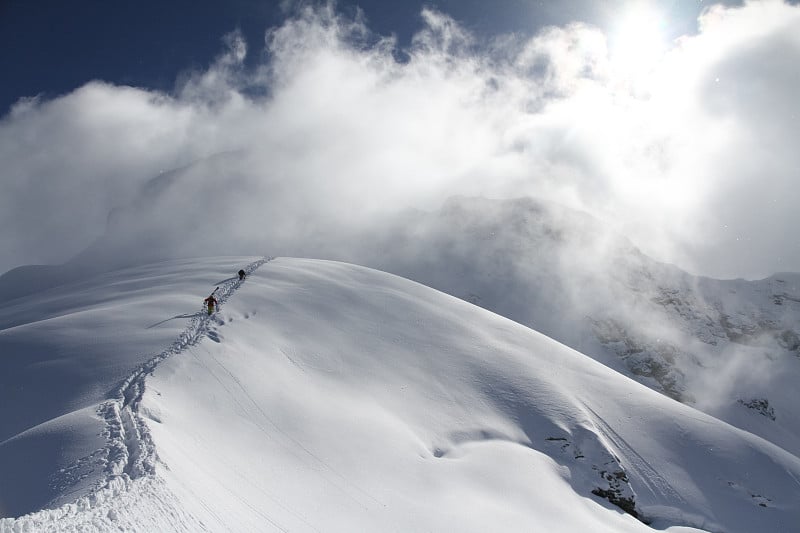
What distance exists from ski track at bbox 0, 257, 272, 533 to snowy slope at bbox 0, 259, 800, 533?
0.05m

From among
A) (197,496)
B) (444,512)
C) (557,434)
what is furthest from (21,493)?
(557,434)

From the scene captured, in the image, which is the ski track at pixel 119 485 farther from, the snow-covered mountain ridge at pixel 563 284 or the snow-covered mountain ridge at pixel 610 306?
the snow-covered mountain ridge at pixel 610 306

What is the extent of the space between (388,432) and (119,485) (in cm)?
1176

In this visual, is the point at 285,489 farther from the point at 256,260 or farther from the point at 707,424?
the point at 256,260

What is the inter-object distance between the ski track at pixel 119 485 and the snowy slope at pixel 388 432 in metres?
0.05

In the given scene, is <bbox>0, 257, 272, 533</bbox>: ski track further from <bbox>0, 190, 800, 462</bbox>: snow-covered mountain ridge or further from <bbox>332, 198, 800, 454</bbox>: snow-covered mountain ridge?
<bbox>332, 198, 800, 454</bbox>: snow-covered mountain ridge

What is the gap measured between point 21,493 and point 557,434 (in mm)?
22378

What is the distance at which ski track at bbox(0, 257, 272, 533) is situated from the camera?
27.3 ft

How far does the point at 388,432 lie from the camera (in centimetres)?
2033

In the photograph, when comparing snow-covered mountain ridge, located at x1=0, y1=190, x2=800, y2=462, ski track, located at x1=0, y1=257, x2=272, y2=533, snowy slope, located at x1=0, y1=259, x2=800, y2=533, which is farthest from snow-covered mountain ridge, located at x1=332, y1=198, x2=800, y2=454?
ski track, located at x1=0, y1=257, x2=272, y2=533

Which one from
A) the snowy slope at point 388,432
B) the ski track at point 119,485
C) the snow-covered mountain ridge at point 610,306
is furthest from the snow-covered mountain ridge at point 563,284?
the ski track at point 119,485

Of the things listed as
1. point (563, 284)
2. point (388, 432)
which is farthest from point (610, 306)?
point (388, 432)

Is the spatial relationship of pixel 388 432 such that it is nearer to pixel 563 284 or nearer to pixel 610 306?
pixel 563 284

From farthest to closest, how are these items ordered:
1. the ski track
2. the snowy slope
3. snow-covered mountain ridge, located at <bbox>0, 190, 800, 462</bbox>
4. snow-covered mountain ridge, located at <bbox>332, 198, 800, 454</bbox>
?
snow-covered mountain ridge, located at <bbox>332, 198, 800, 454</bbox> → snow-covered mountain ridge, located at <bbox>0, 190, 800, 462</bbox> → the snowy slope → the ski track
